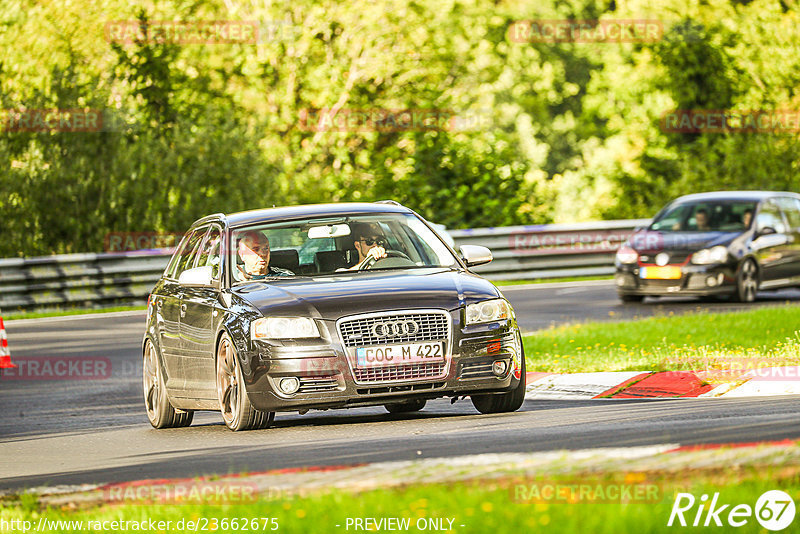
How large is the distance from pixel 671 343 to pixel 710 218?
24.9ft

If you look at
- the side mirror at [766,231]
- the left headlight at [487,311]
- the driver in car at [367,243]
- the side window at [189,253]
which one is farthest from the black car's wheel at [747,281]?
the left headlight at [487,311]

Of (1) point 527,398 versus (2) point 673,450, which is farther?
(1) point 527,398

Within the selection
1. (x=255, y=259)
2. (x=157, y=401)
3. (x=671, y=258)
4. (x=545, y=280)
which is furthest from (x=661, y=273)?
(x=255, y=259)

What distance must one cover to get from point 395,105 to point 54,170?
1544 centimetres

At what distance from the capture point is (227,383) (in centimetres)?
1038

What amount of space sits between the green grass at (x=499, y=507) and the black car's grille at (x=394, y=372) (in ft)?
10.1

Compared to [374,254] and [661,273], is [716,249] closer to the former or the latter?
[661,273]

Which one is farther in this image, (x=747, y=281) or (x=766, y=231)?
(x=766, y=231)

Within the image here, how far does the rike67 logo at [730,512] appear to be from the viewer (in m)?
5.55

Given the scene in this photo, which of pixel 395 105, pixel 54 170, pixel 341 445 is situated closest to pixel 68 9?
pixel 54 170

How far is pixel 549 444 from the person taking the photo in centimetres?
816

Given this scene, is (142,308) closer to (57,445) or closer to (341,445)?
(57,445)

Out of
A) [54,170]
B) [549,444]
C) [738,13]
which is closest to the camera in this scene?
[549,444]

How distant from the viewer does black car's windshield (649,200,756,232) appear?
2158 centimetres
